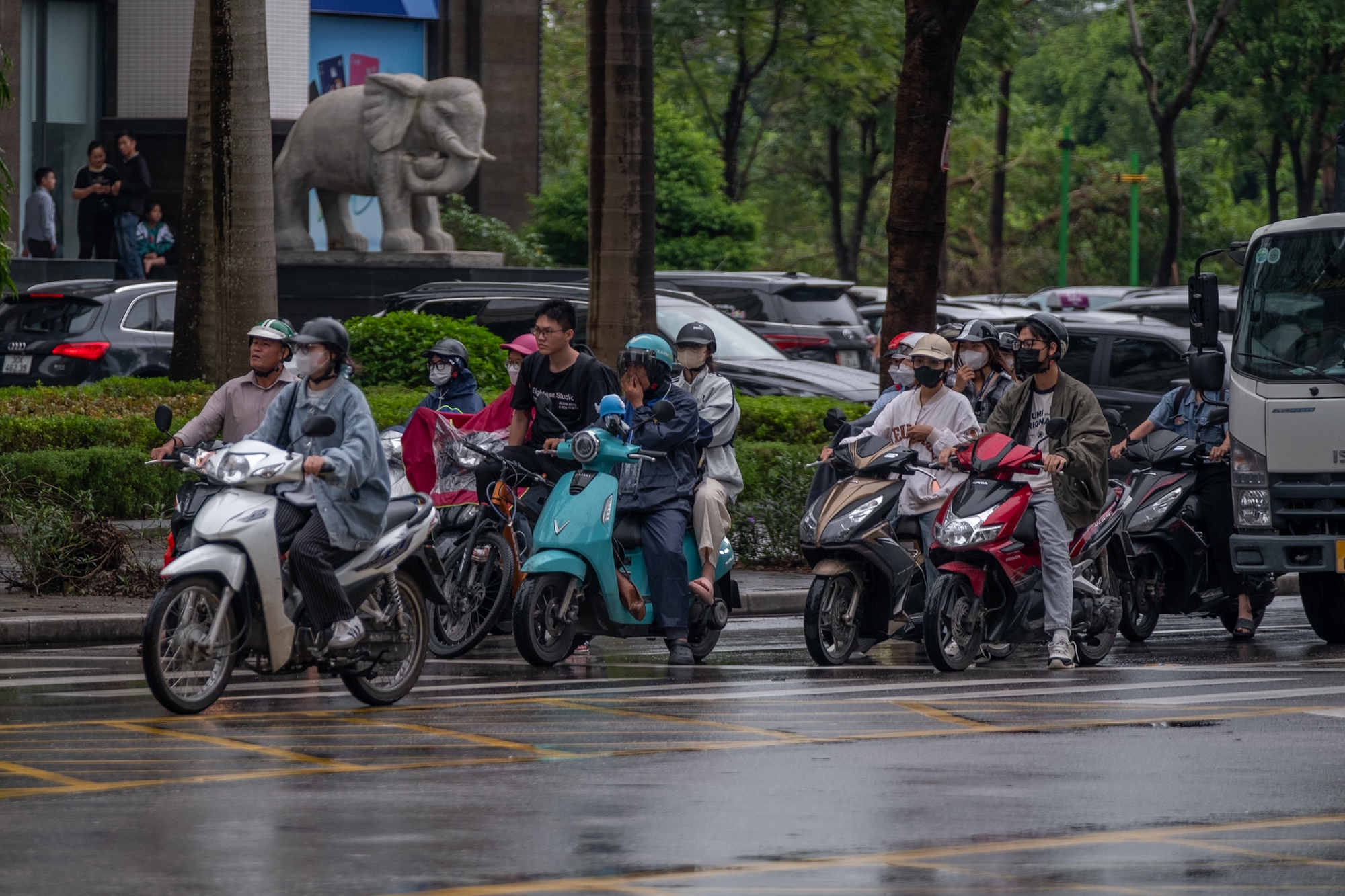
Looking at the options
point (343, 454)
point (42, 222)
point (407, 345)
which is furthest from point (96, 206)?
point (343, 454)

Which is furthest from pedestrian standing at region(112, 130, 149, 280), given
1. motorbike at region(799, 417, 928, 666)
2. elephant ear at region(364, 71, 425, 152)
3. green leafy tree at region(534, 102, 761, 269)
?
motorbike at region(799, 417, 928, 666)

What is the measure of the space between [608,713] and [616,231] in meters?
8.84

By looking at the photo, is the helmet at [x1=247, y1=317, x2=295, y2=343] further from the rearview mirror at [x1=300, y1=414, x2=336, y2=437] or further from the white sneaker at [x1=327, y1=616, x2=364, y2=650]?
the white sneaker at [x1=327, y1=616, x2=364, y2=650]

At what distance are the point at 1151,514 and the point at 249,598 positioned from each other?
18.7 feet

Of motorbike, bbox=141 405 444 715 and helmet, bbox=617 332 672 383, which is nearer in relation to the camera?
motorbike, bbox=141 405 444 715

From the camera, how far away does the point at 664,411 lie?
1050 centimetres

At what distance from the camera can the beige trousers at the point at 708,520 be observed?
36.3 feet

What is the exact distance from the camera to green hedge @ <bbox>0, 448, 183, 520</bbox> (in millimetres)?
15133

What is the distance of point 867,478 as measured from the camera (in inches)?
440

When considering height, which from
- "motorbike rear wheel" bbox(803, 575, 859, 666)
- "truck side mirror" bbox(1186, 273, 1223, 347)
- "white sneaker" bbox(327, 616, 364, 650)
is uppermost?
"truck side mirror" bbox(1186, 273, 1223, 347)

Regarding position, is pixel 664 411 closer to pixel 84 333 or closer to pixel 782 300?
pixel 84 333

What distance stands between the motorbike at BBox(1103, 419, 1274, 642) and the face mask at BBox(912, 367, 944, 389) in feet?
5.22

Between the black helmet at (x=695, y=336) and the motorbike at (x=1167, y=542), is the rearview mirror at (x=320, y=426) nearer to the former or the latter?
the black helmet at (x=695, y=336)

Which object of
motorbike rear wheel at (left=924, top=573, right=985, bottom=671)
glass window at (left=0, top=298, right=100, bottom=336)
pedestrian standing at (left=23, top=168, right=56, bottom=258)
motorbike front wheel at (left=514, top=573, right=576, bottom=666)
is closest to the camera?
motorbike front wheel at (left=514, top=573, right=576, bottom=666)
